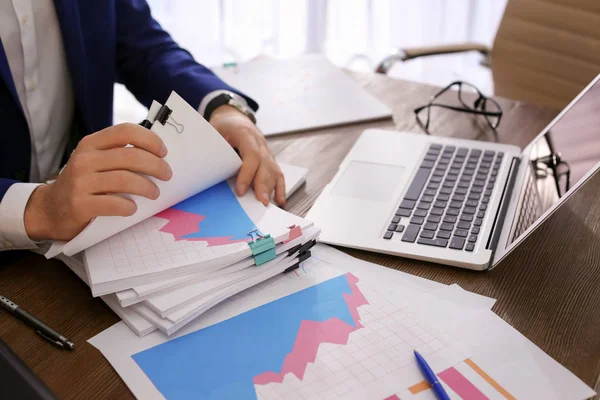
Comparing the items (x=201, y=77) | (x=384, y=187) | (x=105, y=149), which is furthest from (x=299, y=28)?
(x=105, y=149)

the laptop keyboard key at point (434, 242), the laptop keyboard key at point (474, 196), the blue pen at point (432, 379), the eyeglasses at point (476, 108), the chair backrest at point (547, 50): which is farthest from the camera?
the chair backrest at point (547, 50)

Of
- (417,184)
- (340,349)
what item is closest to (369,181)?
(417,184)

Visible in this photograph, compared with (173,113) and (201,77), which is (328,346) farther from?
(201,77)

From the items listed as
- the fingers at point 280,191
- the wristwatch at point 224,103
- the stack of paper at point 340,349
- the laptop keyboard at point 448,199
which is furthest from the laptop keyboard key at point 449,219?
the wristwatch at point 224,103

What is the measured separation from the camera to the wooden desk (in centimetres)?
67

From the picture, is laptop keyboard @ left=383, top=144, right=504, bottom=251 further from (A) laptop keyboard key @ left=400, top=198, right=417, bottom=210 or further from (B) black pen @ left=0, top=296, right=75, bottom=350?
(B) black pen @ left=0, top=296, right=75, bottom=350

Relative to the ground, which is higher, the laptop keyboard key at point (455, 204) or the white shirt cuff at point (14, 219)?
the white shirt cuff at point (14, 219)

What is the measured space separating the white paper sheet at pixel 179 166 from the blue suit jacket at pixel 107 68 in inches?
12.2

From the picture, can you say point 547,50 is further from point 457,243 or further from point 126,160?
point 126,160

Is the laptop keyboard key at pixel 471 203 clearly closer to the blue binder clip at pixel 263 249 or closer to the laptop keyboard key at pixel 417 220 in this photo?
the laptop keyboard key at pixel 417 220

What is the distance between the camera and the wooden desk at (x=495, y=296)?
67 centimetres

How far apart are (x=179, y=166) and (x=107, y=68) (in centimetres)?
52

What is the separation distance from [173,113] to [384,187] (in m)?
0.37

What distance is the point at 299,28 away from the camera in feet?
9.12
